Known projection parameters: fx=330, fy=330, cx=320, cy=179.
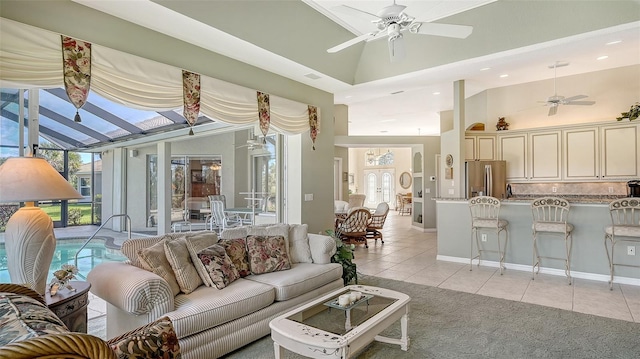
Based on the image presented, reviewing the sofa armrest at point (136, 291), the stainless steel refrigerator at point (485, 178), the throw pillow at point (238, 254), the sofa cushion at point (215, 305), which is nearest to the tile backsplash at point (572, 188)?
the stainless steel refrigerator at point (485, 178)

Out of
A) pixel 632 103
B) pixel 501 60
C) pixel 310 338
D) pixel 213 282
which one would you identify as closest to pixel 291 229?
pixel 213 282

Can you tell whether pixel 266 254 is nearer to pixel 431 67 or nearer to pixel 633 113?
pixel 431 67

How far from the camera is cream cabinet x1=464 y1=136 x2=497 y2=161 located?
23.3ft

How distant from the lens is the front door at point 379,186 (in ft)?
53.0

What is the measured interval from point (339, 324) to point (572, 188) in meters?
6.75

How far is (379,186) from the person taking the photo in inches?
650

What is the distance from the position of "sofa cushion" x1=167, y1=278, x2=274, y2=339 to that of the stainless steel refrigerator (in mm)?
4693

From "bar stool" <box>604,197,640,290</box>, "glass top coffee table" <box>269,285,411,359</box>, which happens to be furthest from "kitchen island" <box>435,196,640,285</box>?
"glass top coffee table" <box>269,285,411,359</box>

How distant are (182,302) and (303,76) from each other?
350cm

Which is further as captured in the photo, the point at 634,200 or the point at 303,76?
the point at 303,76

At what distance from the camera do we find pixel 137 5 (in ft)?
9.41

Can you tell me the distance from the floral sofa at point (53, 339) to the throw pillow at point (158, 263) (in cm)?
99

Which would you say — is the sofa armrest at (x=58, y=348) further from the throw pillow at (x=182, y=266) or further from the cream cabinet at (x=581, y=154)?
the cream cabinet at (x=581, y=154)

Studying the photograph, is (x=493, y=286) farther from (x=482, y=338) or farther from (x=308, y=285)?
(x=308, y=285)
